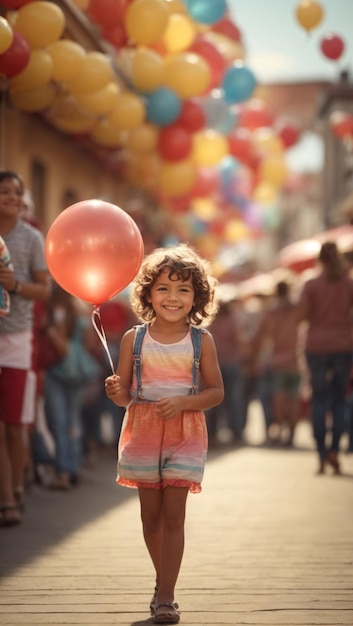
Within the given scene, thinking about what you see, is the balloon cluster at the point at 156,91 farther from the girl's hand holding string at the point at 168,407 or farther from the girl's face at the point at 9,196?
the girl's hand holding string at the point at 168,407

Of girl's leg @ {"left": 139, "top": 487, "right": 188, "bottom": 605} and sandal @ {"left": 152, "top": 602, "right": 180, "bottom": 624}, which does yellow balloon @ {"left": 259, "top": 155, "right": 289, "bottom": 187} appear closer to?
girl's leg @ {"left": 139, "top": 487, "right": 188, "bottom": 605}

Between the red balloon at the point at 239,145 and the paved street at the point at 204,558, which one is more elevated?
the red balloon at the point at 239,145

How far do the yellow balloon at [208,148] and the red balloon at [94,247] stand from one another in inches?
324

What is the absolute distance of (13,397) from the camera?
6.95 m

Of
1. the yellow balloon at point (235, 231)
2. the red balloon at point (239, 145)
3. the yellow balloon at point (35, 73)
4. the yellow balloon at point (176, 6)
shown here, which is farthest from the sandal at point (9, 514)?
the yellow balloon at point (235, 231)

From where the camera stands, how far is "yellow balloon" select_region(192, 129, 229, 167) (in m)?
13.3

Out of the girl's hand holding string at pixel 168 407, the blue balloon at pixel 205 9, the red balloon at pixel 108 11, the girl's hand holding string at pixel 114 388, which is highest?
the blue balloon at pixel 205 9

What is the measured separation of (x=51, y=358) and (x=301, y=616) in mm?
4640

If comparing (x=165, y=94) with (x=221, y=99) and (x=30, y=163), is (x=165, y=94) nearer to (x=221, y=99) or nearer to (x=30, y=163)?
(x=221, y=99)

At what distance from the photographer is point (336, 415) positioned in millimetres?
9758

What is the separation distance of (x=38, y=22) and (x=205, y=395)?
4636 mm

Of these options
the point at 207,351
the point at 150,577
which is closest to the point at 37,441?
the point at 150,577

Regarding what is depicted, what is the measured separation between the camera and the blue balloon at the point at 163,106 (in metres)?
11.7

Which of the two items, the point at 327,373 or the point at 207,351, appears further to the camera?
the point at 327,373
